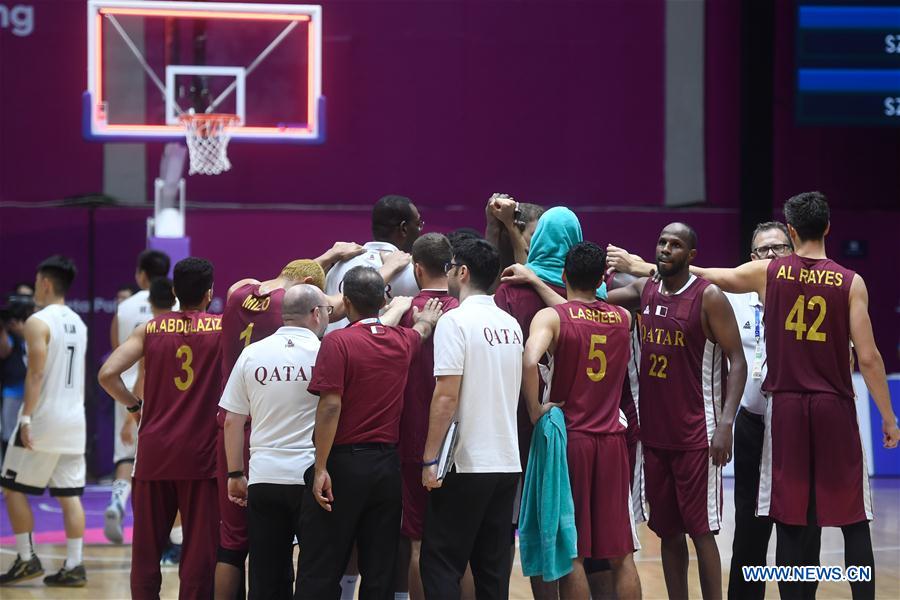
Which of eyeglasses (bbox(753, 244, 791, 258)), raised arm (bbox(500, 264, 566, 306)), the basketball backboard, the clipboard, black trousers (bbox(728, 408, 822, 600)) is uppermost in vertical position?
the basketball backboard

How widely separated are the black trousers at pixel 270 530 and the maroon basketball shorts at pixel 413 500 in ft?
1.89

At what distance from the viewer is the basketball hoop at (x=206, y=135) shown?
456 inches

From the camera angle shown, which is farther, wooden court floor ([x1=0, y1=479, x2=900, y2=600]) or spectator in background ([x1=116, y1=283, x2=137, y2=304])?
spectator in background ([x1=116, y1=283, x2=137, y2=304])

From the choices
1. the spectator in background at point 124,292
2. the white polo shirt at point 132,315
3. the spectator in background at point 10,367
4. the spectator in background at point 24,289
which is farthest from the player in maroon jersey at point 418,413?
the spectator in background at point 24,289

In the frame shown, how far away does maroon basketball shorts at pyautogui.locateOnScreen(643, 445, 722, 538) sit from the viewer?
6109 mm

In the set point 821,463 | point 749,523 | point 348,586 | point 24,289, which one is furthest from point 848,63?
point 24,289

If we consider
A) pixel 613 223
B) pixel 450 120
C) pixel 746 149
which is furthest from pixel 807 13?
pixel 450 120

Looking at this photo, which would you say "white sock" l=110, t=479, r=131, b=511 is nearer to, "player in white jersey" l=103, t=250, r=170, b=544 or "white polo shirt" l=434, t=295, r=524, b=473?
"player in white jersey" l=103, t=250, r=170, b=544

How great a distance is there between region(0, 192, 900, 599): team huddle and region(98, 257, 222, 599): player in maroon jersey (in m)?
0.01

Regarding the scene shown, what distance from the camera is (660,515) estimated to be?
20.5 feet

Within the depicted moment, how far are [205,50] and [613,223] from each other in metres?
4.83

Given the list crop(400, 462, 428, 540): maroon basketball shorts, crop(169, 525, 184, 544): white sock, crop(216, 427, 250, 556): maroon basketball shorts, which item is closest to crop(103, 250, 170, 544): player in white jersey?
crop(169, 525, 184, 544): white sock

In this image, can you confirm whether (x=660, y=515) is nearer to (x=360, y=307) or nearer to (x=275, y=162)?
(x=360, y=307)

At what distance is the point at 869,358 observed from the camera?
229 inches
